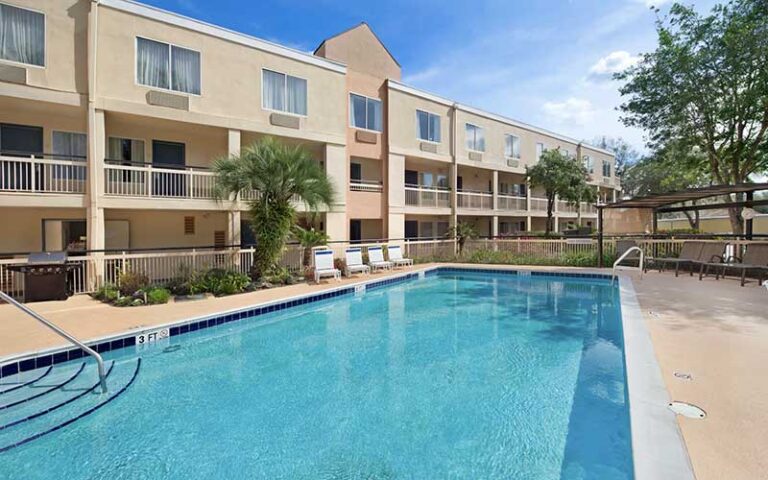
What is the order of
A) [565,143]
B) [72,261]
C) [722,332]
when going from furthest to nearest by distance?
[565,143] < [72,261] < [722,332]

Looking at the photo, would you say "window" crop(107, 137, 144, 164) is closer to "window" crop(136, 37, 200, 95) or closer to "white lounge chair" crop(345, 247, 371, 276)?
"window" crop(136, 37, 200, 95)

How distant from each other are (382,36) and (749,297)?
18.3 m

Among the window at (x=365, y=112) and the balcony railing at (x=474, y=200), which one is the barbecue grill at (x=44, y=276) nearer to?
the window at (x=365, y=112)

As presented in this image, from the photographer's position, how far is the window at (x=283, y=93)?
48.2 ft

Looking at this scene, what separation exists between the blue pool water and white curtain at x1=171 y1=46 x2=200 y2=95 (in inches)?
352

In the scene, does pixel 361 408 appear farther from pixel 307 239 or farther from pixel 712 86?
pixel 712 86

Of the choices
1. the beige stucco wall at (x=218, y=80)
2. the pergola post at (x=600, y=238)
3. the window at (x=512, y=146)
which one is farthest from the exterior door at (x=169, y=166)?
the window at (x=512, y=146)

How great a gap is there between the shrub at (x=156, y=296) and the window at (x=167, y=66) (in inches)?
275

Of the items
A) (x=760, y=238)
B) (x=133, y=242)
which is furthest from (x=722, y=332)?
(x=133, y=242)

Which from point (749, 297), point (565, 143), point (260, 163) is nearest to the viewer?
point (749, 297)

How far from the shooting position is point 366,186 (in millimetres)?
18375

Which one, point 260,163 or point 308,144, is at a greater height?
point 308,144

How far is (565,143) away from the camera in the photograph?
30.2 meters

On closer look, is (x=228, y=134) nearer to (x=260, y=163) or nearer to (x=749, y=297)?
(x=260, y=163)
